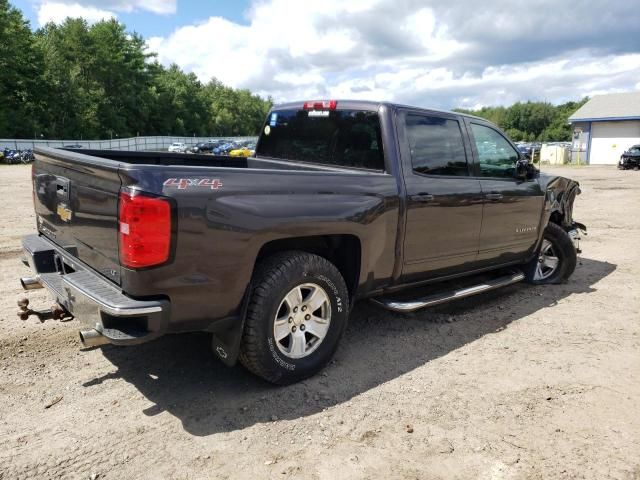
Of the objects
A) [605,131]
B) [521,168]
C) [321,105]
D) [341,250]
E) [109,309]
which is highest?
[605,131]

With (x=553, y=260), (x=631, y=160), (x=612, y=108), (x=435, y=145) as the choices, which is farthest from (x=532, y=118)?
(x=435, y=145)

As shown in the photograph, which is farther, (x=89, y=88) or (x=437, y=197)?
(x=89, y=88)

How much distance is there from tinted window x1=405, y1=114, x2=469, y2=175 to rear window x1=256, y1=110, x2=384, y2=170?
325 mm

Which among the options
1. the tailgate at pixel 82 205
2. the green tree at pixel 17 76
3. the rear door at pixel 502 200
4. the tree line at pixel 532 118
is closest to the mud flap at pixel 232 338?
the tailgate at pixel 82 205

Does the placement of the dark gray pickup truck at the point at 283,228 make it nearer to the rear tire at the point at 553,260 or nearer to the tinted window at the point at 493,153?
the tinted window at the point at 493,153

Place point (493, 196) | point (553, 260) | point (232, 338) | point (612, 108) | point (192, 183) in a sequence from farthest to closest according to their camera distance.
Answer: point (612, 108) → point (553, 260) → point (493, 196) → point (232, 338) → point (192, 183)

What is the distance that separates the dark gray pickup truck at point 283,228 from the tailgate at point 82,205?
0.01m

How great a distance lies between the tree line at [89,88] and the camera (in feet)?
191

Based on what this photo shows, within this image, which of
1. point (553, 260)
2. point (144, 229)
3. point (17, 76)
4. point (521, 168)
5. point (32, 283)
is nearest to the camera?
point (144, 229)

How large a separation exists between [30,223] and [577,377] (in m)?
9.33

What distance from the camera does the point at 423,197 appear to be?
4.23 metres

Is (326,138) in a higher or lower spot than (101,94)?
lower

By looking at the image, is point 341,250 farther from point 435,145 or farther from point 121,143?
point 121,143

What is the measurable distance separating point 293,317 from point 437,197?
1637mm
